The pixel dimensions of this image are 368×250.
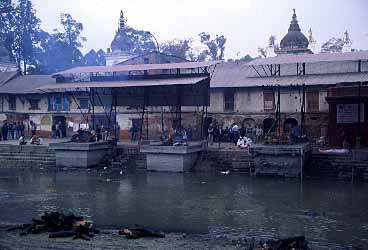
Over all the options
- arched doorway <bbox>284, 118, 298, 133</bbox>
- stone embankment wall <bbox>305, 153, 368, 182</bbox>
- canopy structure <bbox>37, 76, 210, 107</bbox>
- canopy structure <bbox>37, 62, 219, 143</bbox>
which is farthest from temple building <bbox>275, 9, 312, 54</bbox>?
stone embankment wall <bbox>305, 153, 368, 182</bbox>

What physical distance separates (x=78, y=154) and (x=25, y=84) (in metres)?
15.9

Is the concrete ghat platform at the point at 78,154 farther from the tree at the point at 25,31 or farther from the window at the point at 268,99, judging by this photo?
the tree at the point at 25,31

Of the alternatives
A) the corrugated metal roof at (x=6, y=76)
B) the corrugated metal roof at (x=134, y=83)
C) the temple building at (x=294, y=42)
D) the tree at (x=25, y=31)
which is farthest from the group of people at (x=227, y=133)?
the tree at (x=25, y=31)

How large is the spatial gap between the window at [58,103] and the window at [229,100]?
12.6 meters

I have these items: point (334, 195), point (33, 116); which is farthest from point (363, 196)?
point (33, 116)

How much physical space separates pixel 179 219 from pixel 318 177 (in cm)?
1057

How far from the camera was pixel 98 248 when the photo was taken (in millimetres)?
12719

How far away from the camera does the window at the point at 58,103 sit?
4000 cm

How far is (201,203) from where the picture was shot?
61.1ft

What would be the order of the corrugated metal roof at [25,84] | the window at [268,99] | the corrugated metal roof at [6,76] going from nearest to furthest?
1. the window at [268,99]
2. the corrugated metal roof at [25,84]
3. the corrugated metal roof at [6,76]

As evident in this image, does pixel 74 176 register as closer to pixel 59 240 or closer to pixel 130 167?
pixel 130 167

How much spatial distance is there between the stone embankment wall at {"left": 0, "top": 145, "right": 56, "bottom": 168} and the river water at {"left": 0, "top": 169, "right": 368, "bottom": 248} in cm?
384

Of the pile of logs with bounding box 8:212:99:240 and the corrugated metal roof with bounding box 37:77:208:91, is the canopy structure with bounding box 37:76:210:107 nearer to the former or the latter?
the corrugated metal roof with bounding box 37:77:208:91

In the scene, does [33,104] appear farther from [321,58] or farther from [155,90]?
[321,58]
